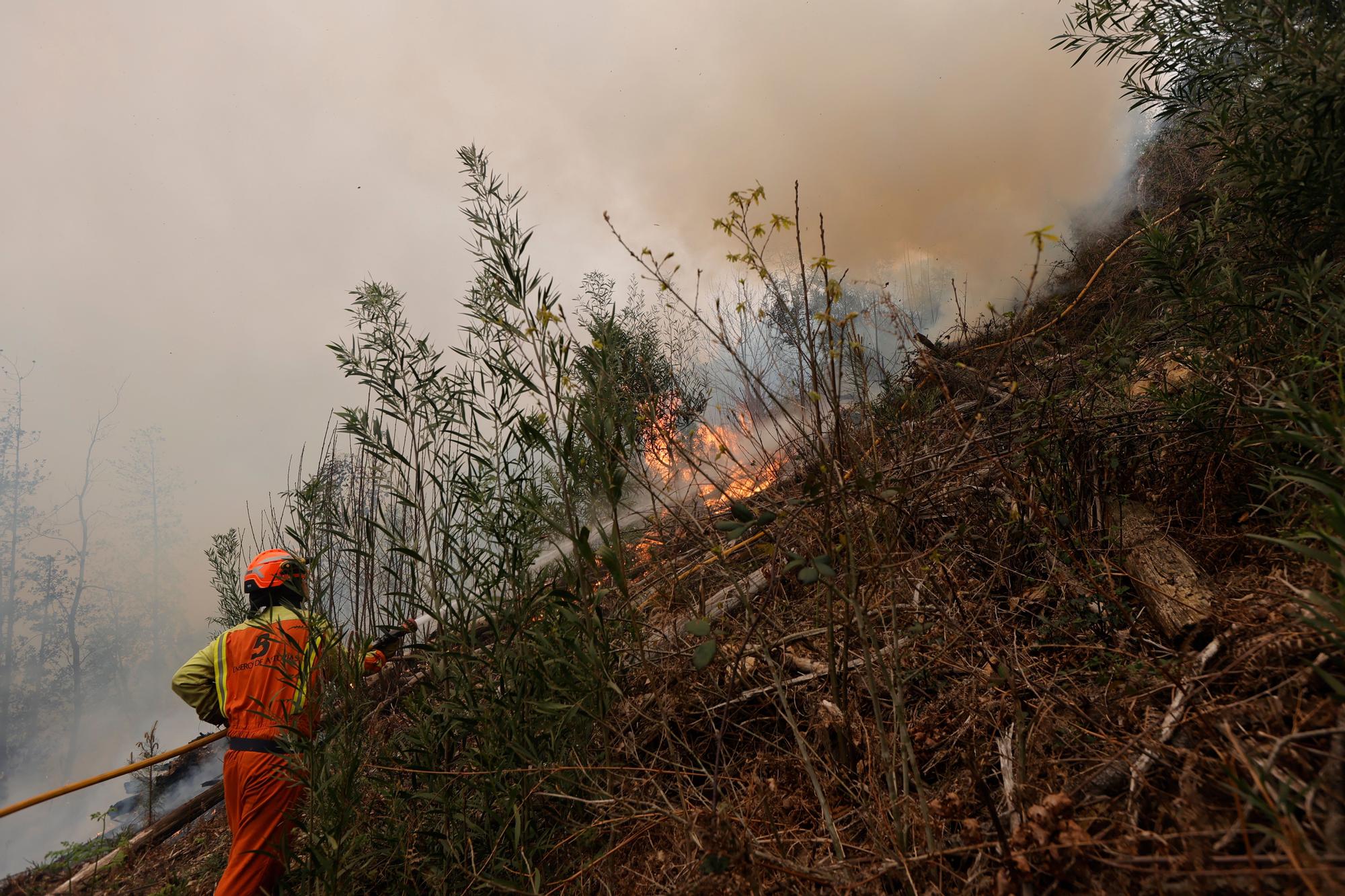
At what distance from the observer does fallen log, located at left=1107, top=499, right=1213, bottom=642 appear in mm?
1929

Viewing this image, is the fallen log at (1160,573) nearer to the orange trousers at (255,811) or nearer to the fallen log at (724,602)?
the fallen log at (724,602)

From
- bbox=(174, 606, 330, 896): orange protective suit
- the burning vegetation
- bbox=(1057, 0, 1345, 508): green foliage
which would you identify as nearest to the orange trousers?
bbox=(174, 606, 330, 896): orange protective suit

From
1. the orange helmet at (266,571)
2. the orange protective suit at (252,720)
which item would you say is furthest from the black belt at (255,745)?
the orange helmet at (266,571)

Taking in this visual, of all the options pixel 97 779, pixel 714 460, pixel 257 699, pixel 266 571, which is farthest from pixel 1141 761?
pixel 97 779

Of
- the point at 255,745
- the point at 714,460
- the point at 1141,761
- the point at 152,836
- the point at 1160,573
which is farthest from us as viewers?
the point at 152,836

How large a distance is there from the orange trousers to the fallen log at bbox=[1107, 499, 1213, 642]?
4186 mm

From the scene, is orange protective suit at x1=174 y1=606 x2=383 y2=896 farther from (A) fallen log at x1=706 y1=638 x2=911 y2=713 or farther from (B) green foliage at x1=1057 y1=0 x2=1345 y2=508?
(B) green foliage at x1=1057 y1=0 x2=1345 y2=508

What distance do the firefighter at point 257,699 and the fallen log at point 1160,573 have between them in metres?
3.31

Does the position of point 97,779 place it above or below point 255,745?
above

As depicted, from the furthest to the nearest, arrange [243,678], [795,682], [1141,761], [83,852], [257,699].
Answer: [83,852], [243,678], [257,699], [795,682], [1141,761]

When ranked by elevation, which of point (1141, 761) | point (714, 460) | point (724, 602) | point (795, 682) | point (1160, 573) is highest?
point (714, 460)

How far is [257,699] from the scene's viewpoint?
2.86 metres

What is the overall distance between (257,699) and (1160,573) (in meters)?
4.04

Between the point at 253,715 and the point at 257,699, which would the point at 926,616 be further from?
the point at 253,715
